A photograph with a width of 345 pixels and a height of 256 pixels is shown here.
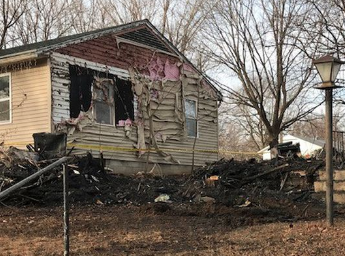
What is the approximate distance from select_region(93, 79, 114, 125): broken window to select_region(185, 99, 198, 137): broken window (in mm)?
3812

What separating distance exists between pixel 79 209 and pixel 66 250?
125 inches

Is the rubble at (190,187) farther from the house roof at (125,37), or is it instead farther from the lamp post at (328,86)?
the house roof at (125,37)

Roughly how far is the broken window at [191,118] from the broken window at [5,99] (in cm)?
657

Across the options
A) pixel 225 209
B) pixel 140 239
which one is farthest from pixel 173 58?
pixel 140 239

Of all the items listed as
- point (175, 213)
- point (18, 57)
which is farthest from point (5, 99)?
point (175, 213)

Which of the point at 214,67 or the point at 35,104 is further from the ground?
the point at 214,67

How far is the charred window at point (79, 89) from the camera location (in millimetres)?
13352

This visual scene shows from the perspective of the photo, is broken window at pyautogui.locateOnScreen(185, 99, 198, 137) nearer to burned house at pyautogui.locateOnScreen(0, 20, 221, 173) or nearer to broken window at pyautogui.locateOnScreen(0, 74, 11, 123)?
burned house at pyautogui.locateOnScreen(0, 20, 221, 173)

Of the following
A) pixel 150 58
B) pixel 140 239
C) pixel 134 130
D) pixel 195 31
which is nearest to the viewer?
pixel 140 239

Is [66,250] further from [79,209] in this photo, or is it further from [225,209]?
[225,209]

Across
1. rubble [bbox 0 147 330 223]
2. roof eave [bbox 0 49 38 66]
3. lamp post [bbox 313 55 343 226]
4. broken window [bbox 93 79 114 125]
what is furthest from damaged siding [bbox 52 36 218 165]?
lamp post [bbox 313 55 343 226]

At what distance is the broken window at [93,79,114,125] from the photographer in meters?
14.1

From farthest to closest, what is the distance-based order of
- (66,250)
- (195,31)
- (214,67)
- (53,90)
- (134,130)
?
(195,31) → (214,67) → (134,130) → (53,90) → (66,250)

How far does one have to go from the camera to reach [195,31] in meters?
30.2
